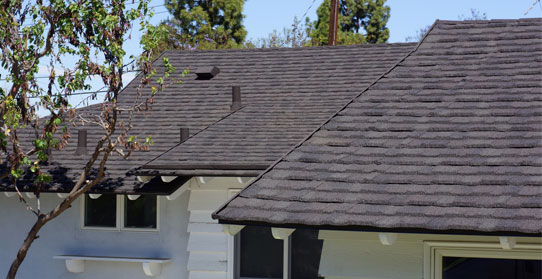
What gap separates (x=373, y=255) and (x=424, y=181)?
2.65 ft

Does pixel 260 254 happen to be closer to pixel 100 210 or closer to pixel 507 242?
pixel 100 210

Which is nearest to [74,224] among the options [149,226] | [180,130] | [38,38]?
[149,226]

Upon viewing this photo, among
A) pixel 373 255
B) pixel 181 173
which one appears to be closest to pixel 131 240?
pixel 181 173

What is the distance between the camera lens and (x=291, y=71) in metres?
16.3

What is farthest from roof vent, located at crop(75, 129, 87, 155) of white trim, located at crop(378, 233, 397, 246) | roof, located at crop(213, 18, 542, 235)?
white trim, located at crop(378, 233, 397, 246)

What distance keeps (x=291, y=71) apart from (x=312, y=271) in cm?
507

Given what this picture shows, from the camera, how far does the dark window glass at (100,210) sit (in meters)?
13.7

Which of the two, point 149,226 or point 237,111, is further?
point 237,111

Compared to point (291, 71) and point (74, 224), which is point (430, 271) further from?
point (291, 71)

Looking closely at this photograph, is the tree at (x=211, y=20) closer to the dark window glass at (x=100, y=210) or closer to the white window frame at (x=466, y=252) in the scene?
the dark window glass at (x=100, y=210)

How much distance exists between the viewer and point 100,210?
13.8m

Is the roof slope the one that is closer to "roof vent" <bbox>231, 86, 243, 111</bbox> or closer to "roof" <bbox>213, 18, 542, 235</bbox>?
"roof vent" <bbox>231, 86, 243, 111</bbox>

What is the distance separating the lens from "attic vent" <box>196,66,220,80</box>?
16.5m

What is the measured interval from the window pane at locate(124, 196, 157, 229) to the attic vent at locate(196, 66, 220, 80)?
147 inches
